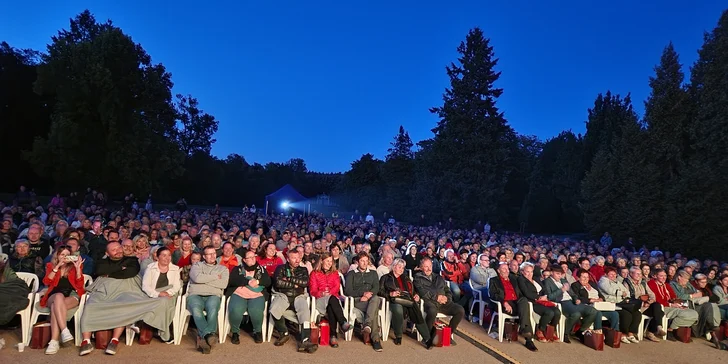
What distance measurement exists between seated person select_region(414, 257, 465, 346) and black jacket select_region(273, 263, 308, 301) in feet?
4.77

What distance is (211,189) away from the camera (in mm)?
38312

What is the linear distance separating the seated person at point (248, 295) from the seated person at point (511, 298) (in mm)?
3014

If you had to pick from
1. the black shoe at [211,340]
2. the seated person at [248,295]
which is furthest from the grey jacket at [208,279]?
the black shoe at [211,340]

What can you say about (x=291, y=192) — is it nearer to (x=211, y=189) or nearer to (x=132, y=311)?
(x=211, y=189)

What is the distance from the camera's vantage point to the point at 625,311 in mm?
6383

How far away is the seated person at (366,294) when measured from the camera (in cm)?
543

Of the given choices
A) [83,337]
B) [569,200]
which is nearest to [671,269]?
[83,337]

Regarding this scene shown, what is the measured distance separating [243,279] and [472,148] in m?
22.4

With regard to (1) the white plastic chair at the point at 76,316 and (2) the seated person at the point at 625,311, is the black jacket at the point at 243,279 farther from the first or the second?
(2) the seated person at the point at 625,311

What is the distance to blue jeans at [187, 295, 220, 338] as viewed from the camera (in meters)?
4.89

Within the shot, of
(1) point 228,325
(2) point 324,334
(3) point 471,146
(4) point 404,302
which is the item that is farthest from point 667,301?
(3) point 471,146

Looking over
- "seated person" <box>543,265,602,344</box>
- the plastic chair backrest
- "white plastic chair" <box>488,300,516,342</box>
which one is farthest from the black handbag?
the plastic chair backrest

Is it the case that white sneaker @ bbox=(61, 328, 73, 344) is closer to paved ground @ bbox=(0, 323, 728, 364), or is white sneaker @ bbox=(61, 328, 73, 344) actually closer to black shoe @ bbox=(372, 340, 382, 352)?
paved ground @ bbox=(0, 323, 728, 364)

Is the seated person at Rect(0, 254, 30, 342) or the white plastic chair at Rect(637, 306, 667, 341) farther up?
the seated person at Rect(0, 254, 30, 342)
